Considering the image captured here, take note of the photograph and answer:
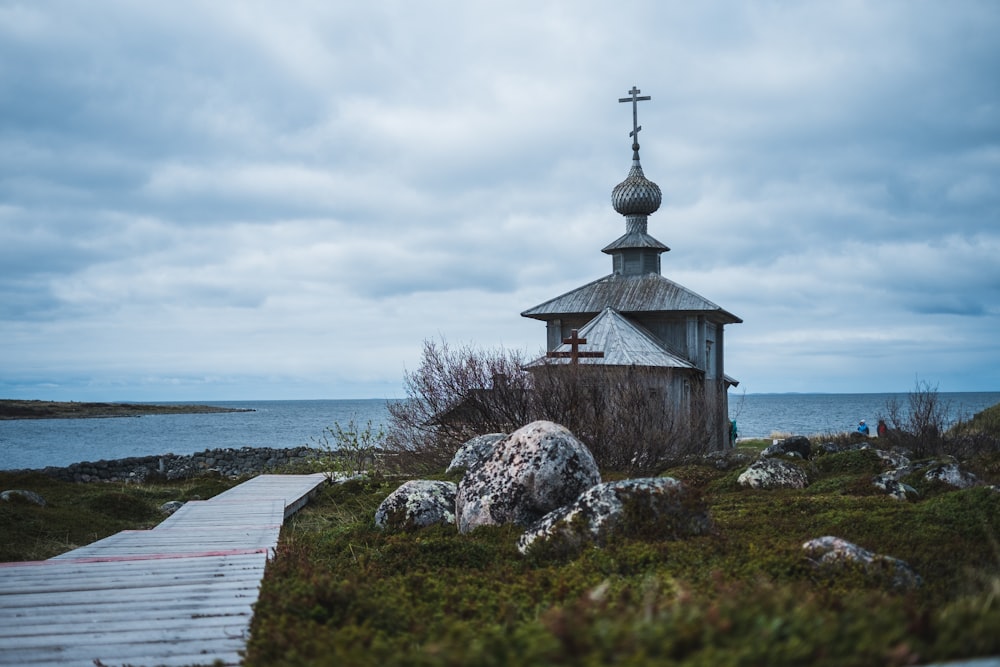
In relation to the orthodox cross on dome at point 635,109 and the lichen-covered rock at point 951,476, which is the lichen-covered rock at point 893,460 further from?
the orthodox cross on dome at point 635,109

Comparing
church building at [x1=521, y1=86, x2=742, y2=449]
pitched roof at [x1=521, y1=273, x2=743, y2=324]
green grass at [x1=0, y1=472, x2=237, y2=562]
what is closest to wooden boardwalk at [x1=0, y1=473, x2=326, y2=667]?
green grass at [x1=0, y1=472, x2=237, y2=562]

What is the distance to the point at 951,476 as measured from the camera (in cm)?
1439

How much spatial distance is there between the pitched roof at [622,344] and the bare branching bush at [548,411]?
4.27 metres

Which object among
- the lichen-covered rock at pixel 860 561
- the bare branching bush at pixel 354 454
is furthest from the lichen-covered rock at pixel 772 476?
the bare branching bush at pixel 354 454

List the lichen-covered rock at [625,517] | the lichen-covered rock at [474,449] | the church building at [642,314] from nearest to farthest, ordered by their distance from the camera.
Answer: the lichen-covered rock at [625,517] < the lichen-covered rock at [474,449] < the church building at [642,314]

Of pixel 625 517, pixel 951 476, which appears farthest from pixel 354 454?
pixel 625 517

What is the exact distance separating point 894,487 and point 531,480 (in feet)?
22.2

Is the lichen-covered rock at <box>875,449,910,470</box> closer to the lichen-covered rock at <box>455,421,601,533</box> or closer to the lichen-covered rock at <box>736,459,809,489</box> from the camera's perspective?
the lichen-covered rock at <box>736,459,809,489</box>

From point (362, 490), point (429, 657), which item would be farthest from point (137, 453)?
point (429, 657)

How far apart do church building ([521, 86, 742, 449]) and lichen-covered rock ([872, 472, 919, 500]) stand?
40.9 feet

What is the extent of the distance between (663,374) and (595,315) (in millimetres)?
10720

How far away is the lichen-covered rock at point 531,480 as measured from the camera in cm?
1012

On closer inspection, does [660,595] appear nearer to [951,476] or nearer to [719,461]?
[951,476]

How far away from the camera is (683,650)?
3570mm
